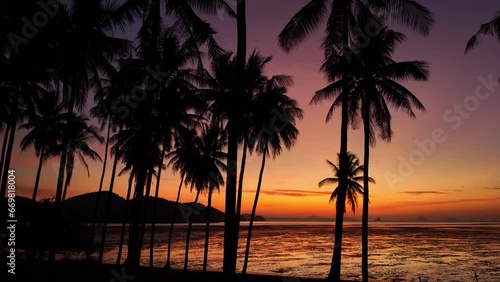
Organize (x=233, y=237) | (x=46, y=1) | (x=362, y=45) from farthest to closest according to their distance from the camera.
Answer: (x=362, y=45), (x=46, y=1), (x=233, y=237)

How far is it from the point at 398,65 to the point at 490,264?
29.3m

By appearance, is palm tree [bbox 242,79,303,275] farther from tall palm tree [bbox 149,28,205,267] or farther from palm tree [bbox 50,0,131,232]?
palm tree [bbox 50,0,131,232]

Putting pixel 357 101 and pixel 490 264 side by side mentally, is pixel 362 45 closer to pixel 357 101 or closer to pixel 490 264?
pixel 357 101

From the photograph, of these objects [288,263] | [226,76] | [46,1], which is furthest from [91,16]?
[288,263]

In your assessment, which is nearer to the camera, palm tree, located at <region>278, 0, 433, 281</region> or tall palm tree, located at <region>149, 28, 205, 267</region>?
palm tree, located at <region>278, 0, 433, 281</region>

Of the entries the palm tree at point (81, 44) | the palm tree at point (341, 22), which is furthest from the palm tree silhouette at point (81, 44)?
the palm tree at point (341, 22)

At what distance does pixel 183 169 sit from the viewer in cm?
2948

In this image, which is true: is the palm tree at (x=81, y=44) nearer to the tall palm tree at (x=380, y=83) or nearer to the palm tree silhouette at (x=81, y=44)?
the palm tree silhouette at (x=81, y=44)

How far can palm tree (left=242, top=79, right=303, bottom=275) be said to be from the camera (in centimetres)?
2308

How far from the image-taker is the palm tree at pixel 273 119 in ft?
75.7

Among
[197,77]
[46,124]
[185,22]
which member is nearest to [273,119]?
[197,77]

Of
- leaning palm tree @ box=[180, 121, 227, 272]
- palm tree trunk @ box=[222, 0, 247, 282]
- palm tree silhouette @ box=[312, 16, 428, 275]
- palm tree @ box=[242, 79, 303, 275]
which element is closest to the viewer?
palm tree trunk @ box=[222, 0, 247, 282]

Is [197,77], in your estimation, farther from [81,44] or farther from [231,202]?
[231,202]

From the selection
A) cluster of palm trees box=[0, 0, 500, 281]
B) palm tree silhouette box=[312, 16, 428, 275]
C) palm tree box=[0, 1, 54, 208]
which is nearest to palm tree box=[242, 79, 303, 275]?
cluster of palm trees box=[0, 0, 500, 281]
